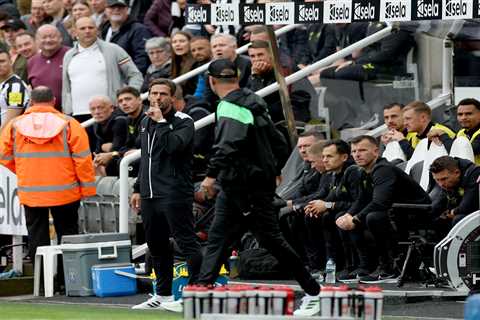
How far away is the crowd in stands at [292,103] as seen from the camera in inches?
615

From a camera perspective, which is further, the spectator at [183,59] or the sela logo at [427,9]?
the spectator at [183,59]

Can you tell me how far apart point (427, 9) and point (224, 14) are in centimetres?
294

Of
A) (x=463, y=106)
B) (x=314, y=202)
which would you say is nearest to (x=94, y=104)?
(x=314, y=202)

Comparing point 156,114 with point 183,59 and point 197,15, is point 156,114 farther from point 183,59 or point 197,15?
point 183,59

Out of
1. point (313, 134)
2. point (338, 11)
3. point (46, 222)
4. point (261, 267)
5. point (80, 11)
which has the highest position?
point (338, 11)

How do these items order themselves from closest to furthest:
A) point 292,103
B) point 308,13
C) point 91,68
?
point 308,13
point 292,103
point 91,68

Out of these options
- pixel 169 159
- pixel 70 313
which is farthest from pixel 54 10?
pixel 70 313

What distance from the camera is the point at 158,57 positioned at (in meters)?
20.7

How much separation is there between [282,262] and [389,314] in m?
1.16

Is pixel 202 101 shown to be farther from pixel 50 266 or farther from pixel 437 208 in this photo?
pixel 437 208

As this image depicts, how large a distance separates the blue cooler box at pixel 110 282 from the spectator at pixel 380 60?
397 cm

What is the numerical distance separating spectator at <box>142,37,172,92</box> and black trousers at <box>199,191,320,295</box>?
673 cm

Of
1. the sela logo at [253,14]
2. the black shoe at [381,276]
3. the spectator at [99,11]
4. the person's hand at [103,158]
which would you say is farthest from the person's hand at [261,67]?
the spectator at [99,11]

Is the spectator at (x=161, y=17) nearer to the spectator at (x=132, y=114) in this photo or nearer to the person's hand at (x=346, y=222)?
the spectator at (x=132, y=114)
